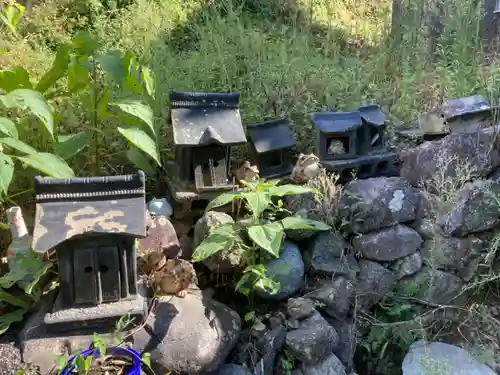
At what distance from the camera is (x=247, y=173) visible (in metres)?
3.25

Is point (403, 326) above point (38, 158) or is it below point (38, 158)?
below

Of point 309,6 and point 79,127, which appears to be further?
point 309,6

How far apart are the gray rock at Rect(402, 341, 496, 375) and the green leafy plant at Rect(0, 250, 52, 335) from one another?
1.90 m

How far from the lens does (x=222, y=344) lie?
8.53ft

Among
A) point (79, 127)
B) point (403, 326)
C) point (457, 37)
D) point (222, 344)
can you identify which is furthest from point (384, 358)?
point (457, 37)

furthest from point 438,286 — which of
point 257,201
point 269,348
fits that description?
point 257,201

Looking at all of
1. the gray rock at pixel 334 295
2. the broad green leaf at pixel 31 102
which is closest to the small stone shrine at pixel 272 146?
the gray rock at pixel 334 295

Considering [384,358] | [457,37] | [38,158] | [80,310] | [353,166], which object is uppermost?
[457,37]

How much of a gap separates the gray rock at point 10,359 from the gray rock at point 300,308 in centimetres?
127

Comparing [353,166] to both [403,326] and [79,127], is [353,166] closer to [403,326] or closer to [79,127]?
[403,326]

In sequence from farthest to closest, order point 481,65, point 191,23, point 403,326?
point 191,23
point 481,65
point 403,326

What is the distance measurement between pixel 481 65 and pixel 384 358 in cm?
256

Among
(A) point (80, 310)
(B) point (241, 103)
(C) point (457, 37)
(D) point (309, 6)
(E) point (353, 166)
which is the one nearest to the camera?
(A) point (80, 310)

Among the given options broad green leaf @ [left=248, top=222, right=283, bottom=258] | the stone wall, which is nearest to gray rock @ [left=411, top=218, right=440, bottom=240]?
the stone wall
